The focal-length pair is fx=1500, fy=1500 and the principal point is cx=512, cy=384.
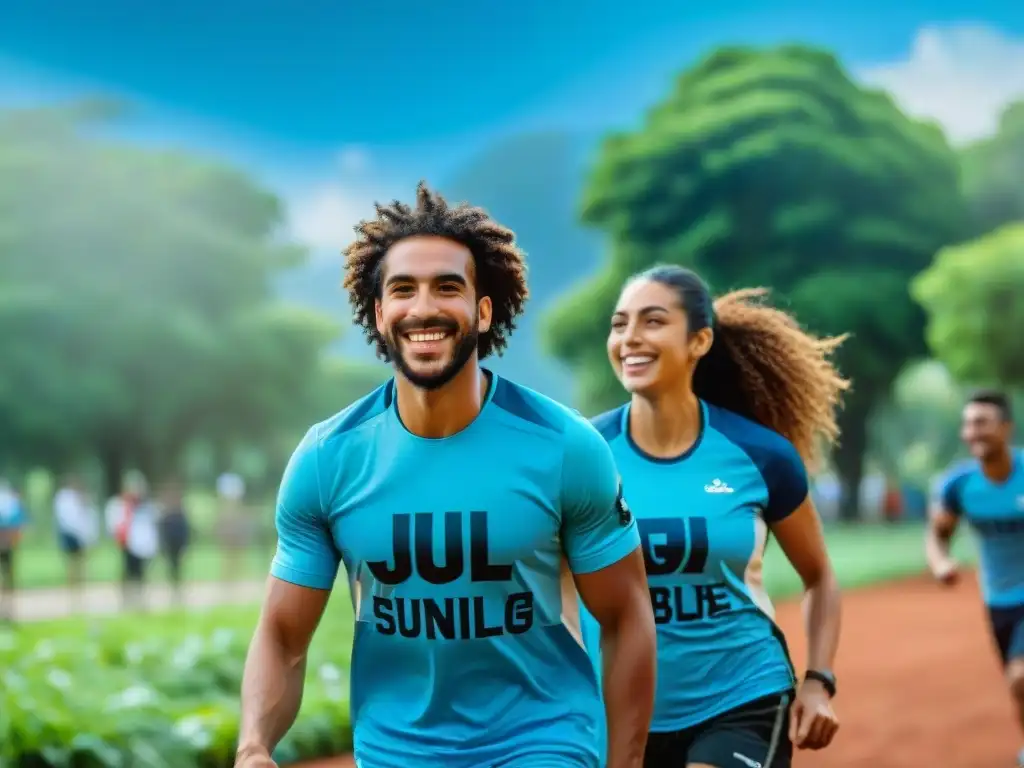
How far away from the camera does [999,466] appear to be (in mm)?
8984

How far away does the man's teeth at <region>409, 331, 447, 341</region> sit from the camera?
3.31m

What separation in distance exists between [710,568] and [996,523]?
190 inches

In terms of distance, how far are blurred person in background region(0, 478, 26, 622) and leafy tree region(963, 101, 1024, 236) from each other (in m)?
32.6

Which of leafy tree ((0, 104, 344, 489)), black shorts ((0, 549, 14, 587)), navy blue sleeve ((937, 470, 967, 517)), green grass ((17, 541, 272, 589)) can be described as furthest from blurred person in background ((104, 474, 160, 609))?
leafy tree ((0, 104, 344, 489))

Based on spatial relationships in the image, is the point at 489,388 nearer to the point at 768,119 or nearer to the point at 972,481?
the point at 972,481

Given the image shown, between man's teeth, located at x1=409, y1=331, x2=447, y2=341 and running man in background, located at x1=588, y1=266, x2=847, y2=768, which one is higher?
man's teeth, located at x1=409, y1=331, x2=447, y2=341

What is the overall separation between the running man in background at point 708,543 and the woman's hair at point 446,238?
1130 mm

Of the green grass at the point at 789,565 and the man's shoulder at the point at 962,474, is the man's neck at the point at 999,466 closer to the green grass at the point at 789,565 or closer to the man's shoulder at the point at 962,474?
the man's shoulder at the point at 962,474

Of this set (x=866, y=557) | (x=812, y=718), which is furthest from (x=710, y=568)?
(x=866, y=557)

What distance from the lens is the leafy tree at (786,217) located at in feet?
133

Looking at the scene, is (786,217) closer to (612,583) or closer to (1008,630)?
(1008,630)

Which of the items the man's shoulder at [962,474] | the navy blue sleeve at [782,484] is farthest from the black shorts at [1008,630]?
the navy blue sleeve at [782,484]

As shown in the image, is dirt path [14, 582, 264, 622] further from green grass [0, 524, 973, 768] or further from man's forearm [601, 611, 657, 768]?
man's forearm [601, 611, 657, 768]

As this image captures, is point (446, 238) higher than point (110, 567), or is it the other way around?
point (446, 238)
